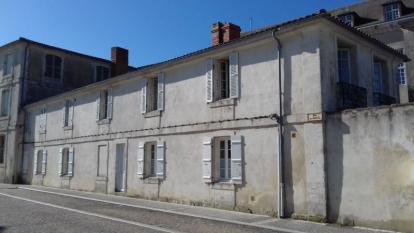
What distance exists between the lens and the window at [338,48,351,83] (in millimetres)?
12188

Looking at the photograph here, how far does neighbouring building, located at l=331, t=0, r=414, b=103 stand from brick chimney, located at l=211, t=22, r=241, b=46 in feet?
32.9

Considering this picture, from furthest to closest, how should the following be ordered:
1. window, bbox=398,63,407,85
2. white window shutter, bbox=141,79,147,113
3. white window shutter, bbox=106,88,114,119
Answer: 1. window, bbox=398,63,407,85
2. white window shutter, bbox=106,88,114,119
3. white window shutter, bbox=141,79,147,113

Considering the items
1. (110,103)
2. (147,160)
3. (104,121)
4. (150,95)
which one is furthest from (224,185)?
(104,121)

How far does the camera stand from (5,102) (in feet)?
89.2

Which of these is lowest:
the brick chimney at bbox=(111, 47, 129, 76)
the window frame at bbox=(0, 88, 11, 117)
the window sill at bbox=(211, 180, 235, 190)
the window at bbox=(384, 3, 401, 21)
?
the window sill at bbox=(211, 180, 235, 190)

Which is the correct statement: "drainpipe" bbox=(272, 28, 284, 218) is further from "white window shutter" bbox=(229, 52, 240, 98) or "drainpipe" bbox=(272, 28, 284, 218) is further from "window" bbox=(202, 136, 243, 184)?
"window" bbox=(202, 136, 243, 184)

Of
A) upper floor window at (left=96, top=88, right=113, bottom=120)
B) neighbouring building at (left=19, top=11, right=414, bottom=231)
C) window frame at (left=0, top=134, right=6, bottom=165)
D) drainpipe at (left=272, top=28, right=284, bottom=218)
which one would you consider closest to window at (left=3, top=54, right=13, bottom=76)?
window frame at (left=0, top=134, right=6, bottom=165)

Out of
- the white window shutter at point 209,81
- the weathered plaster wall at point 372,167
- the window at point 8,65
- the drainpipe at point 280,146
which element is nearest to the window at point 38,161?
the window at point 8,65

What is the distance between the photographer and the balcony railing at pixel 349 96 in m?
11.1

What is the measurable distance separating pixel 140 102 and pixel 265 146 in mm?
6871

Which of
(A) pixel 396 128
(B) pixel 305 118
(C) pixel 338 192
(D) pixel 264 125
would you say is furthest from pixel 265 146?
(A) pixel 396 128

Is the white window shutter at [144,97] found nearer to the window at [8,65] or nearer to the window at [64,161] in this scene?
the window at [64,161]

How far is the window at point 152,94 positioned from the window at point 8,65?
47.8 ft

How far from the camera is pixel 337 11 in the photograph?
28469mm
